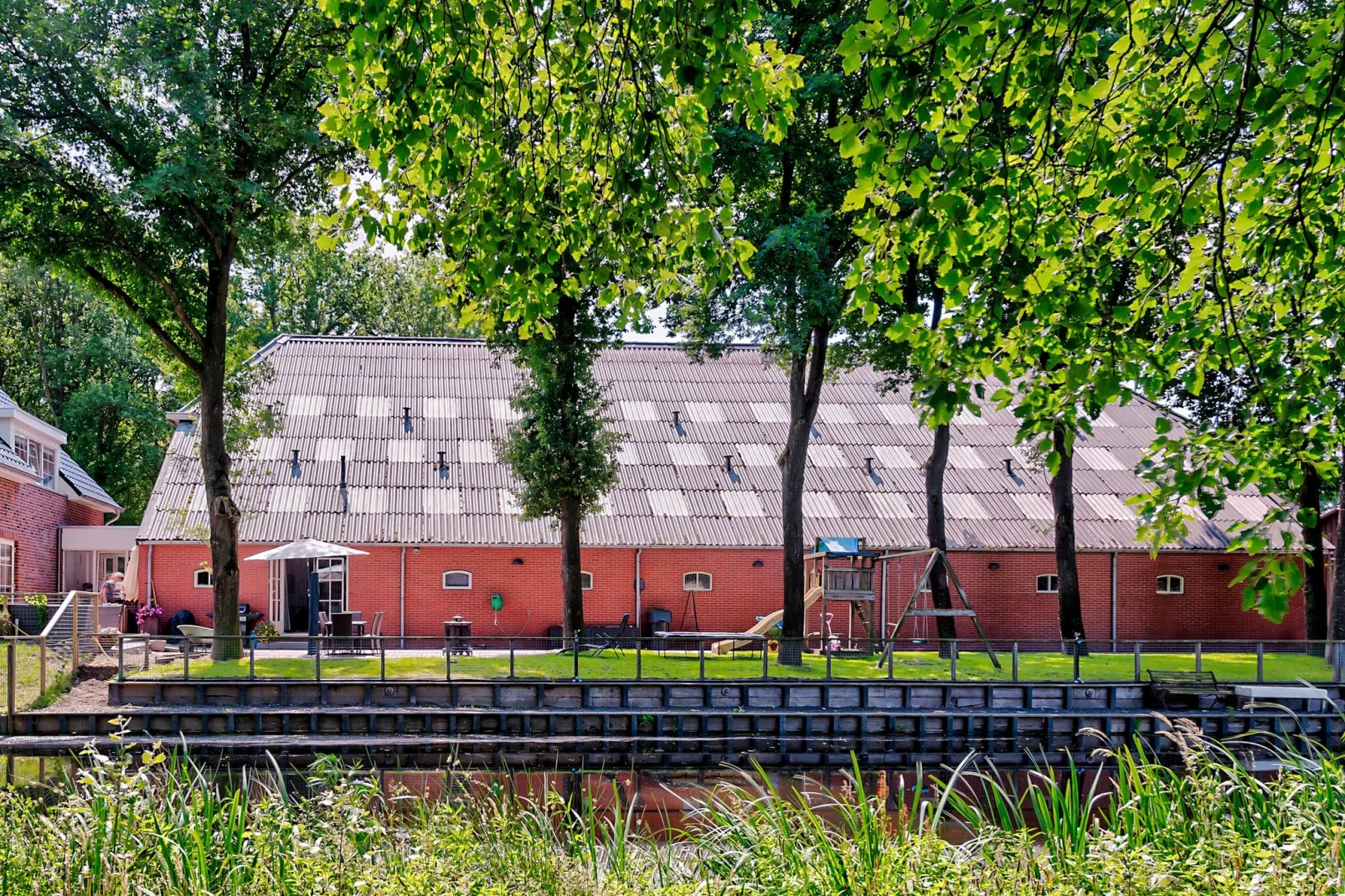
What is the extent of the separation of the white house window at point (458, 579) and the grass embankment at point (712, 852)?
2340 cm

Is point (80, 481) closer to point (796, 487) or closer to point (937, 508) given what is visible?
point (796, 487)

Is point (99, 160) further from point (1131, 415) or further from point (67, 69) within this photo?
point (1131, 415)

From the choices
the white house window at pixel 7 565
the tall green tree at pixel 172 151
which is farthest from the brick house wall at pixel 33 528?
the tall green tree at pixel 172 151

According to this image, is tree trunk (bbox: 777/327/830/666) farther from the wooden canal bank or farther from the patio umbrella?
the patio umbrella

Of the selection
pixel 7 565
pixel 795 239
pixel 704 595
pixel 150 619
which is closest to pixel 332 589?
pixel 150 619

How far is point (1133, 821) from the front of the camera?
5.88 m

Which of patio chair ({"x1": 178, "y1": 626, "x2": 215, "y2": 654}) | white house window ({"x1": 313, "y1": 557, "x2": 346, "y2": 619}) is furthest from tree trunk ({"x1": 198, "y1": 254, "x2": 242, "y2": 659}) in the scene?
white house window ({"x1": 313, "y1": 557, "x2": 346, "y2": 619})

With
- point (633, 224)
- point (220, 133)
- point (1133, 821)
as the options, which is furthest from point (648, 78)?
point (220, 133)

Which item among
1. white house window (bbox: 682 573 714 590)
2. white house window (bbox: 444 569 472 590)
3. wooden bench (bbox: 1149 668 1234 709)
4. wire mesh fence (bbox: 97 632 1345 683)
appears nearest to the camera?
wire mesh fence (bbox: 97 632 1345 683)

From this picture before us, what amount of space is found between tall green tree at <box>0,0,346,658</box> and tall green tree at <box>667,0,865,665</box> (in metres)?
7.61

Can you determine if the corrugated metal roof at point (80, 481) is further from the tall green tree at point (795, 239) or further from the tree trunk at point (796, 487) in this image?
the tree trunk at point (796, 487)

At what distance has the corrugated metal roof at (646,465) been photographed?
30156 mm

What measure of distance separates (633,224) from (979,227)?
1919 mm

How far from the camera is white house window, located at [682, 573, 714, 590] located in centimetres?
3045
